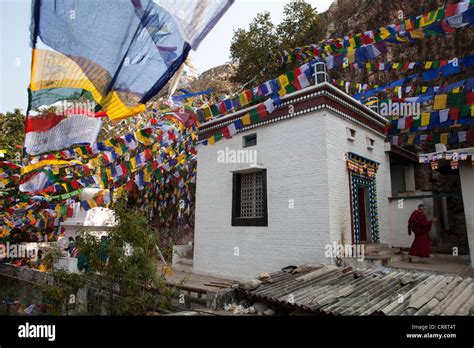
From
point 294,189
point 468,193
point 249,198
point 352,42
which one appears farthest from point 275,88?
point 468,193

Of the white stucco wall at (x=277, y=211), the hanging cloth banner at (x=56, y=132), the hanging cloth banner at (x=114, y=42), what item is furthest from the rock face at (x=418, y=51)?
the hanging cloth banner at (x=56, y=132)

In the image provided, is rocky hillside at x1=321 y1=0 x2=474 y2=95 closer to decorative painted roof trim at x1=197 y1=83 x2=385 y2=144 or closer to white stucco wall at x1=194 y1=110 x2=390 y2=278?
decorative painted roof trim at x1=197 y1=83 x2=385 y2=144

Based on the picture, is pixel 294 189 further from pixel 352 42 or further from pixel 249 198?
pixel 352 42

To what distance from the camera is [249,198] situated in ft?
36.0

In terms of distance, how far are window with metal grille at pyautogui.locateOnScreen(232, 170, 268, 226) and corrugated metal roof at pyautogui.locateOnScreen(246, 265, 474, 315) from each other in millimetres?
3470

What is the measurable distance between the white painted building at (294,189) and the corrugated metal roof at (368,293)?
6.56 feet

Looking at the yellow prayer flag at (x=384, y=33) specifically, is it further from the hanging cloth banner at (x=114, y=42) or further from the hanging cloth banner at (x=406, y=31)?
the hanging cloth banner at (x=114, y=42)

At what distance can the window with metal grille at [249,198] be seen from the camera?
1038 centimetres

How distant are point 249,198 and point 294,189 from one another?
2065 mm

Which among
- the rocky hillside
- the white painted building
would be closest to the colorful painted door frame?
the white painted building

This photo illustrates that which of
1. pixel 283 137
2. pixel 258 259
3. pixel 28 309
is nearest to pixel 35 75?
pixel 283 137

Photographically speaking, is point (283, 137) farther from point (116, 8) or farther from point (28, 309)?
point (28, 309)

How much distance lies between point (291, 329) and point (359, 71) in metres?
20.2

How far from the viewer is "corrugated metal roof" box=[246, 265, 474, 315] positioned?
4602mm
